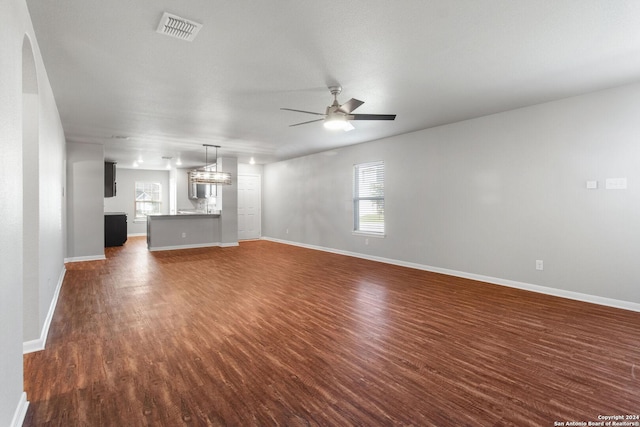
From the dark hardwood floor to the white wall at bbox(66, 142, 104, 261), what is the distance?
2680mm

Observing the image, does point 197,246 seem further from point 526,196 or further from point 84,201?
point 526,196

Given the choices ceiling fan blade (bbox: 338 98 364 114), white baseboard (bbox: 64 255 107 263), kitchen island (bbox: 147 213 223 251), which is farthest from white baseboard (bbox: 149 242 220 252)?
ceiling fan blade (bbox: 338 98 364 114)

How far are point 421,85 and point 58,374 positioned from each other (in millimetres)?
4397

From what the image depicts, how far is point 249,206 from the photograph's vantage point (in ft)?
35.5

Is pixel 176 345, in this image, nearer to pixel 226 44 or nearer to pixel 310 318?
pixel 310 318

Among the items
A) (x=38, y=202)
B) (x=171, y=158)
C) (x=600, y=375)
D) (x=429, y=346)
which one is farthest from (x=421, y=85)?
(x=171, y=158)

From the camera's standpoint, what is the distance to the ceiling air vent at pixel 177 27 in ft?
7.87

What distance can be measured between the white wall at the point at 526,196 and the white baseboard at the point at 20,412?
5513mm

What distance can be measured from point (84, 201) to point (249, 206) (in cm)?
481

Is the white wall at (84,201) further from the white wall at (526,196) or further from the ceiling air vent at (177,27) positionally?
the white wall at (526,196)

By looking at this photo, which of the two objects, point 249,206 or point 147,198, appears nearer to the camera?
point 249,206

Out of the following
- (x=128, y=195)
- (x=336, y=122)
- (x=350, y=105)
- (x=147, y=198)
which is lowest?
(x=147, y=198)

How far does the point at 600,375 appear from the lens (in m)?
2.31

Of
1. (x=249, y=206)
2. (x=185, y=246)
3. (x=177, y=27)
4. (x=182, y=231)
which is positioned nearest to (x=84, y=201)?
(x=182, y=231)
